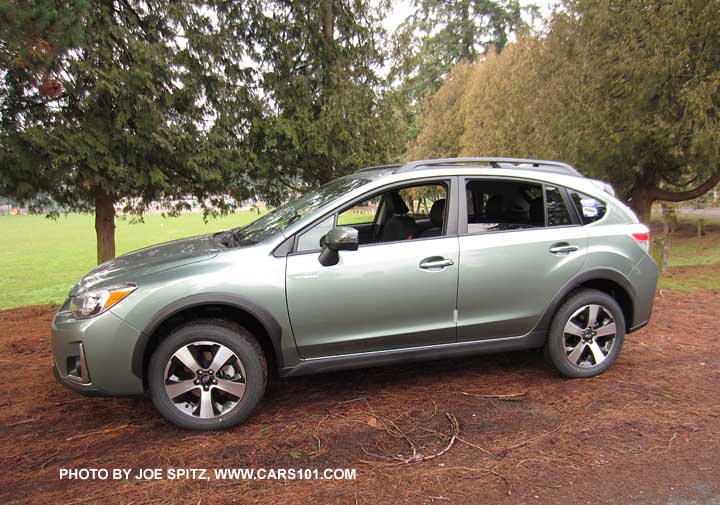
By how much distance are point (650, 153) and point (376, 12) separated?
607 cm

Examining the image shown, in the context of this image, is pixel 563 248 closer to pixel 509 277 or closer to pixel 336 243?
pixel 509 277

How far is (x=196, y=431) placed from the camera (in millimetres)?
3139

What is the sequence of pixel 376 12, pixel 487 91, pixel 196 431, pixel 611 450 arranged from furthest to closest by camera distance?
pixel 487 91 < pixel 376 12 < pixel 196 431 < pixel 611 450

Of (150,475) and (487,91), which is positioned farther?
(487,91)

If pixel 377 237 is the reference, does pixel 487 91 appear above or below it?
above

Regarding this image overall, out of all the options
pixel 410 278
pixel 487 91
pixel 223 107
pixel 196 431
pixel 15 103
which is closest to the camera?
pixel 196 431

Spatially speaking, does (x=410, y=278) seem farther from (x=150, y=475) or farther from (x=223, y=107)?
(x=223, y=107)

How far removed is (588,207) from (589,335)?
1.06m

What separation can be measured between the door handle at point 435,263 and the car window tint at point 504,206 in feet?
1.36

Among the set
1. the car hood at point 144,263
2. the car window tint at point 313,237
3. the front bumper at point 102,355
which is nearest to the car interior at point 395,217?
the car window tint at point 313,237

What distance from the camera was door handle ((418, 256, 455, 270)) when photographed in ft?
11.3

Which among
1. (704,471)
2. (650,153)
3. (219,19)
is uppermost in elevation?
(219,19)

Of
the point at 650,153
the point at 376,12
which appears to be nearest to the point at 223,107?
the point at 376,12

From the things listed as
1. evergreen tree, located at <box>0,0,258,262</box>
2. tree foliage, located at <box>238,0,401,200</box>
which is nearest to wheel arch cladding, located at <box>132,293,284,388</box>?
evergreen tree, located at <box>0,0,258,262</box>
